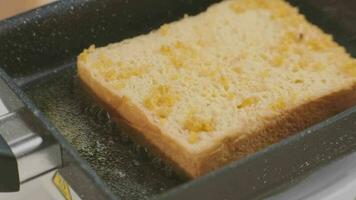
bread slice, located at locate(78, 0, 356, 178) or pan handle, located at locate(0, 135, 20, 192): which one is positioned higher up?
pan handle, located at locate(0, 135, 20, 192)

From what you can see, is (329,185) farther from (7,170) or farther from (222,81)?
(7,170)

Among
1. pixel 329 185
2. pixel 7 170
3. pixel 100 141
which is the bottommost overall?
pixel 329 185

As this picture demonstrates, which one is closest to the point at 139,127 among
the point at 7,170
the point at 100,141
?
the point at 100,141

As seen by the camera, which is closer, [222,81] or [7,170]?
[7,170]

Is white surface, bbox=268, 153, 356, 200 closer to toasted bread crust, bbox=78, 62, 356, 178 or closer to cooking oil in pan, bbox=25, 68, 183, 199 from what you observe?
toasted bread crust, bbox=78, 62, 356, 178

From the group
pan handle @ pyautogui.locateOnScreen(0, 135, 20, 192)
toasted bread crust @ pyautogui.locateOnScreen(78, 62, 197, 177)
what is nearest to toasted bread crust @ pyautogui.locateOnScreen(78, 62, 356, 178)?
toasted bread crust @ pyautogui.locateOnScreen(78, 62, 197, 177)
